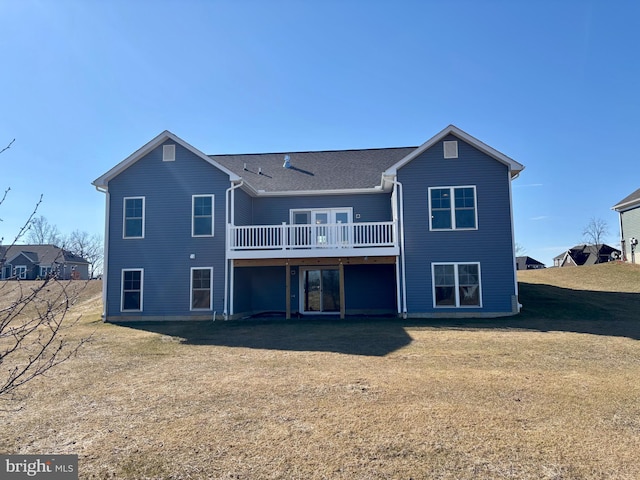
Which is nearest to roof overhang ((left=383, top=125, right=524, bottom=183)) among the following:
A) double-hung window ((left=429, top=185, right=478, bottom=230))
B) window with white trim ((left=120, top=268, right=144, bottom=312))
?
double-hung window ((left=429, top=185, right=478, bottom=230))

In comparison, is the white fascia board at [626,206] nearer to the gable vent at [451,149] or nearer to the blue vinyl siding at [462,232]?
the blue vinyl siding at [462,232]

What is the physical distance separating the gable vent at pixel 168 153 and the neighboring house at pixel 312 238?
0.05 m

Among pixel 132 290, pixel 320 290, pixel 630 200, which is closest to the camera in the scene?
pixel 132 290

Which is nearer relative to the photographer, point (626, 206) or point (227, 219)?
point (227, 219)

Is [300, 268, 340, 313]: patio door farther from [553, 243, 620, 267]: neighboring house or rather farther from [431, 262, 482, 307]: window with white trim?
[553, 243, 620, 267]: neighboring house

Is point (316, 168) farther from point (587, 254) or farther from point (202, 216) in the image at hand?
point (587, 254)

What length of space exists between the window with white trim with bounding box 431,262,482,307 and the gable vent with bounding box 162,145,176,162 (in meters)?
10.5

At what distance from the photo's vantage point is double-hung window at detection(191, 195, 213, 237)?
50.1ft

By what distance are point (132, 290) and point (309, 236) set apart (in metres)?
7.03

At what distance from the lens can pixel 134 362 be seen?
327 inches

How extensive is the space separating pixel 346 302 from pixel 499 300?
18.7ft

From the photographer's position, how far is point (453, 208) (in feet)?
47.7

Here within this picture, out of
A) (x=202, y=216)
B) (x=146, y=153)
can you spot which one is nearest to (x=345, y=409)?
(x=202, y=216)

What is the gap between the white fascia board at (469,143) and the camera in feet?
46.7
